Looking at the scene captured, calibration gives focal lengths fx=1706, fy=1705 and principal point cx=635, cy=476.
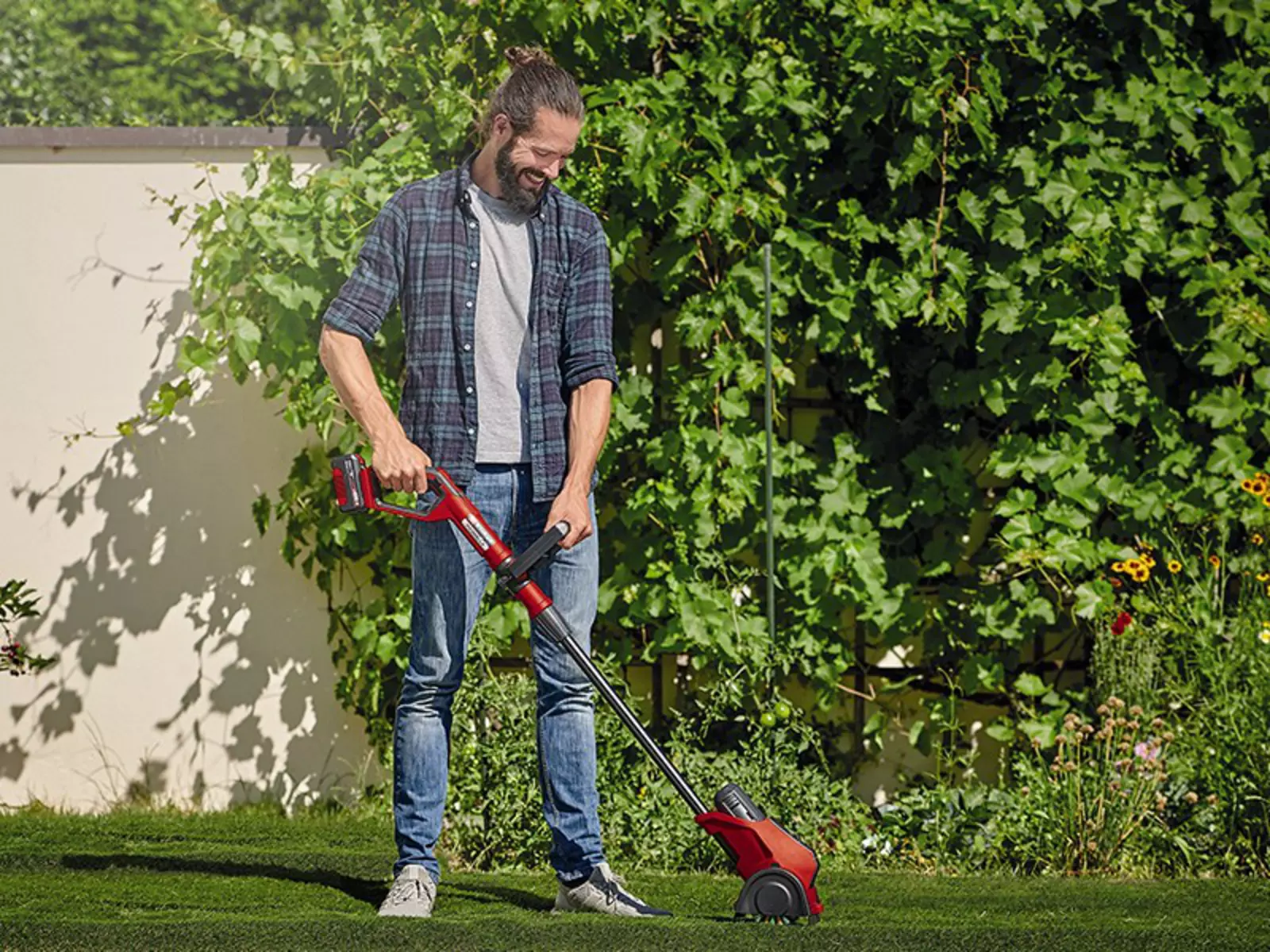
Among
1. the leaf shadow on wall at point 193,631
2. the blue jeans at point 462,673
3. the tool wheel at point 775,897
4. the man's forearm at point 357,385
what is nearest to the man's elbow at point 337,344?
the man's forearm at point 357,385

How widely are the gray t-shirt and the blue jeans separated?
6cm

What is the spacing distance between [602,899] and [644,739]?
1.04 feet

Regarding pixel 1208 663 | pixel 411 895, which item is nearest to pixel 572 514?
pixel 411 895

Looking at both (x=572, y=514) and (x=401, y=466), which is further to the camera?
(x=572, y=514)

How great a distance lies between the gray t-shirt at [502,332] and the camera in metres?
3.06

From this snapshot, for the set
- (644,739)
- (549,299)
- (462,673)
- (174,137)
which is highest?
(174,137)

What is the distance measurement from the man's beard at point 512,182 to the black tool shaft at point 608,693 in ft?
2.37

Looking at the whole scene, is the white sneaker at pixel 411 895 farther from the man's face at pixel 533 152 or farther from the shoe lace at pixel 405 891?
the man's face at pixel 533 152

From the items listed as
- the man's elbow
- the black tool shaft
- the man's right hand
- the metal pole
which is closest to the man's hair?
the man's elbow

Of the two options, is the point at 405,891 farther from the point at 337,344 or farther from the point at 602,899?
the point at 337,344

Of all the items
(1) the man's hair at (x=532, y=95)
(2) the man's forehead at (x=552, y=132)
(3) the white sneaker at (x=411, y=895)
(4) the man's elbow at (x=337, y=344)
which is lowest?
(3) the white sneaker at (x=411, y=895)

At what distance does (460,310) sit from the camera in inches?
120

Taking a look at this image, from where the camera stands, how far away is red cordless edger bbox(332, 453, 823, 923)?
2889mm

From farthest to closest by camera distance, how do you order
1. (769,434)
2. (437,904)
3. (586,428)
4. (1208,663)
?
(769,434) → (1208,663) → (437,904) → (586,428)
